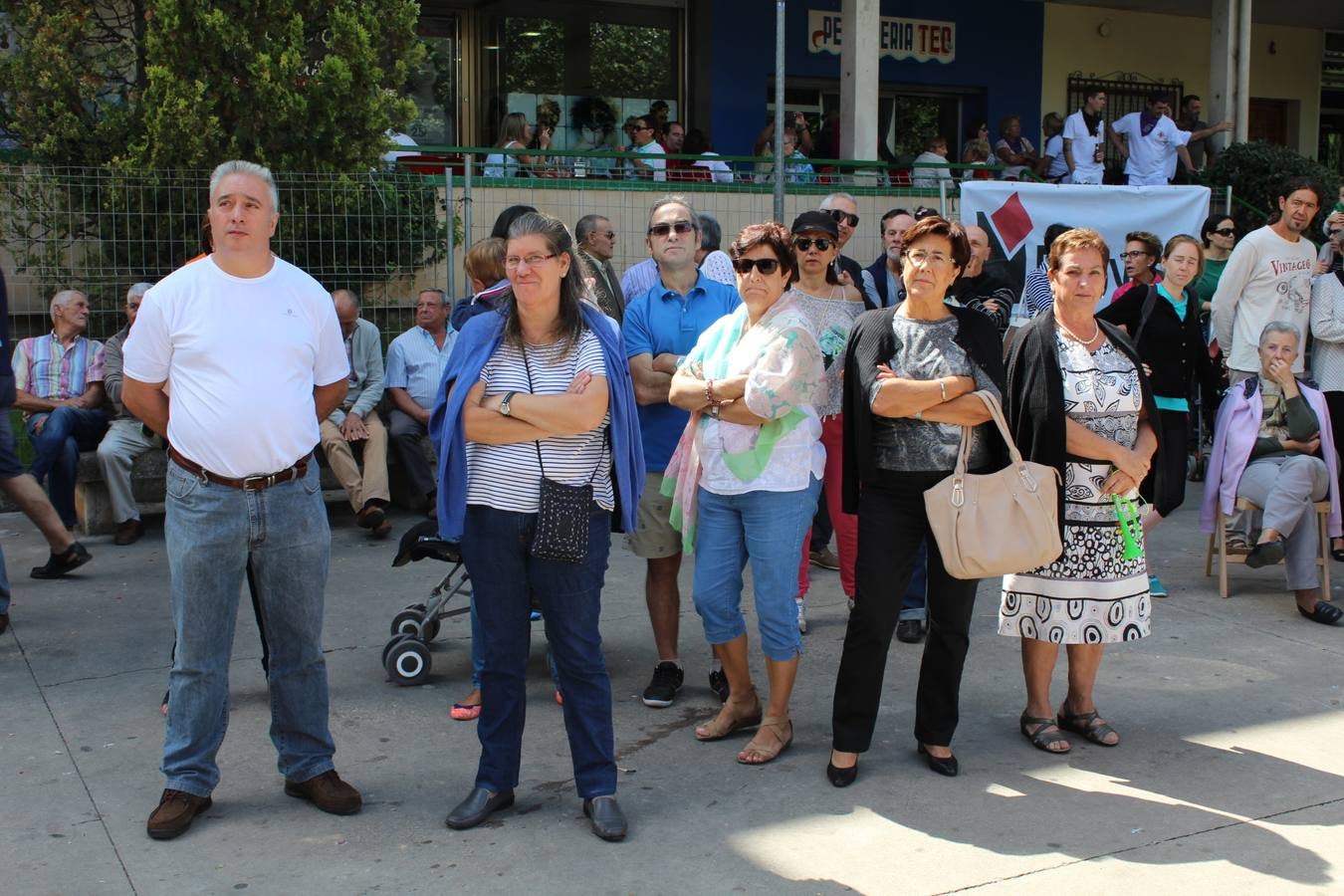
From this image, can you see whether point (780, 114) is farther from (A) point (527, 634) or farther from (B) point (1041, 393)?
(A) point (527, 634)

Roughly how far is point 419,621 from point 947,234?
2.71 meters

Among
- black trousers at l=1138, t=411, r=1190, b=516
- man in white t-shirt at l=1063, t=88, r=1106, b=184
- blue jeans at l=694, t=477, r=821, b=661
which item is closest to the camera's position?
blue jeans at l=694, t=477, r=821, b=661

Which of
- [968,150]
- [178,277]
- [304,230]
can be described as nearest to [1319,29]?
[968,150]

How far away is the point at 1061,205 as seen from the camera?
11367 mm

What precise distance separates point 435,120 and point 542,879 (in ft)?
43.6

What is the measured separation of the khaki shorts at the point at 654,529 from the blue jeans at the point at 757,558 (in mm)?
434

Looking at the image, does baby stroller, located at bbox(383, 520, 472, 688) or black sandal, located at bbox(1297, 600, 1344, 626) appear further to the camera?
black sandal, located at bbox(1297, 600, 1344, 626)

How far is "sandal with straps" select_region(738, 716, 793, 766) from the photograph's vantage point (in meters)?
4.64

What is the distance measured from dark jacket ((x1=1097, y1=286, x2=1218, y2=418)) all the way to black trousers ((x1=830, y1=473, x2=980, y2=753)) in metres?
2.68

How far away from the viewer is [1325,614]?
6.49 m

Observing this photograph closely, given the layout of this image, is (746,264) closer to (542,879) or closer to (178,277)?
(178,277)

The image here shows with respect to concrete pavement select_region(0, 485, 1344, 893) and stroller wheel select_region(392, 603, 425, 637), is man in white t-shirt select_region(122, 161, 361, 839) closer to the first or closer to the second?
concrete pavement select_region(0, 485, 1344, 893)

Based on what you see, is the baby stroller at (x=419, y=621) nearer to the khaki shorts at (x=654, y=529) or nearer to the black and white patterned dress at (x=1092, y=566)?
the khaki shorts at (x=654, y=529)

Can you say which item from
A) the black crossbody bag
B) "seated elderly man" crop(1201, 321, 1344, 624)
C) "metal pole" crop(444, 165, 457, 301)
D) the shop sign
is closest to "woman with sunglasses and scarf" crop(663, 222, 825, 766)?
the black crossbody bag
